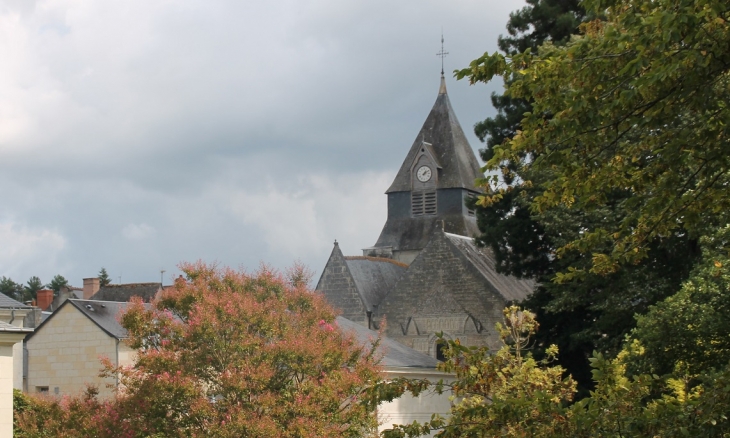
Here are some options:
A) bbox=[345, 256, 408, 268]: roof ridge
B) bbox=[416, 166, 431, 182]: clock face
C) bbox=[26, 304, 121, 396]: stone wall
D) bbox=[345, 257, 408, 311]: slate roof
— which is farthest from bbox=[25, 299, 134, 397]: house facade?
bbox=[416, 166, 431, 182]: clock face

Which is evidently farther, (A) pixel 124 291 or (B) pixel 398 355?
(A) pixel 124 291

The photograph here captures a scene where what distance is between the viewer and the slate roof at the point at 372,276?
44.7 m

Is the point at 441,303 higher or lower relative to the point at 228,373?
higher

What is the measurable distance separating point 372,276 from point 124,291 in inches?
545

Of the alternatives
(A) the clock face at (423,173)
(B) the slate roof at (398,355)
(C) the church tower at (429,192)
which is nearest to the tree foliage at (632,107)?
(B) the slate roof at (398,355)

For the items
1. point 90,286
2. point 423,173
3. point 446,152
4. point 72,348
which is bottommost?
point 72,348

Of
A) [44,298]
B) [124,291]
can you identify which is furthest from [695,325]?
[44,298]

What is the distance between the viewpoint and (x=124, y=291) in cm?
5278

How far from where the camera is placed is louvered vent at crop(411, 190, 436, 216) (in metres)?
53.6

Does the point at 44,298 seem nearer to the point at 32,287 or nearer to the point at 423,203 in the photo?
the point at 423,203

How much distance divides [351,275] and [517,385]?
1252 inches

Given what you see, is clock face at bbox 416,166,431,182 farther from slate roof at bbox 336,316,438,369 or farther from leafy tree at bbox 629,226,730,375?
leafy tree at bbox 629,226,730,375

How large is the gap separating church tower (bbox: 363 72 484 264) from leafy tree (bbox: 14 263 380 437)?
31.1m

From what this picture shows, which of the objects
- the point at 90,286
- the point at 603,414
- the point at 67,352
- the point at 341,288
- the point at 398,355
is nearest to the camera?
the point at 603,414
